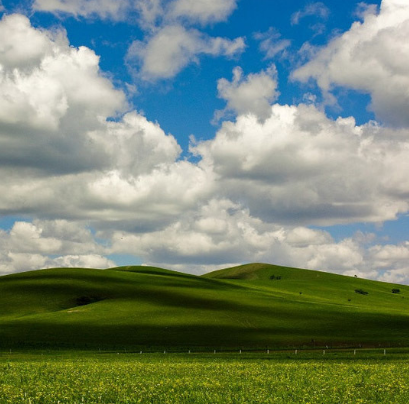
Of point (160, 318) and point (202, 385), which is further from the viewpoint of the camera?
point (160, 318)

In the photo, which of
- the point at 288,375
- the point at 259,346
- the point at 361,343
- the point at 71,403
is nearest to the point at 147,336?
the point at 259,346

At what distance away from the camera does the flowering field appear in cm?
2534

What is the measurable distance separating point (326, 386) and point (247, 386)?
4982 millimetres

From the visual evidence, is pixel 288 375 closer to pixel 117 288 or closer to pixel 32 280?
pixel 117 288

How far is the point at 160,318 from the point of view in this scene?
96875mm

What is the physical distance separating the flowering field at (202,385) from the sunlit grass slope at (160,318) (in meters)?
35.1

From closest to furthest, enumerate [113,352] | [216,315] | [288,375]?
1. [288,375]
2. [113,352]
3. [216,315]

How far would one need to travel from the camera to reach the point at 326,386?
3123cm

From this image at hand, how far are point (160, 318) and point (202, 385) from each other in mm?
68022

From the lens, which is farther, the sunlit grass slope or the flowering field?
the sunlit grass slope

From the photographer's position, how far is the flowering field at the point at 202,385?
2534 centimetres

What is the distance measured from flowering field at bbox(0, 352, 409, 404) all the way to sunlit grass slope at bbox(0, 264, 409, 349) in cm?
3514

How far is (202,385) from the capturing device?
30.3 m

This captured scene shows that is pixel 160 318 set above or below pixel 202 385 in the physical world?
above
